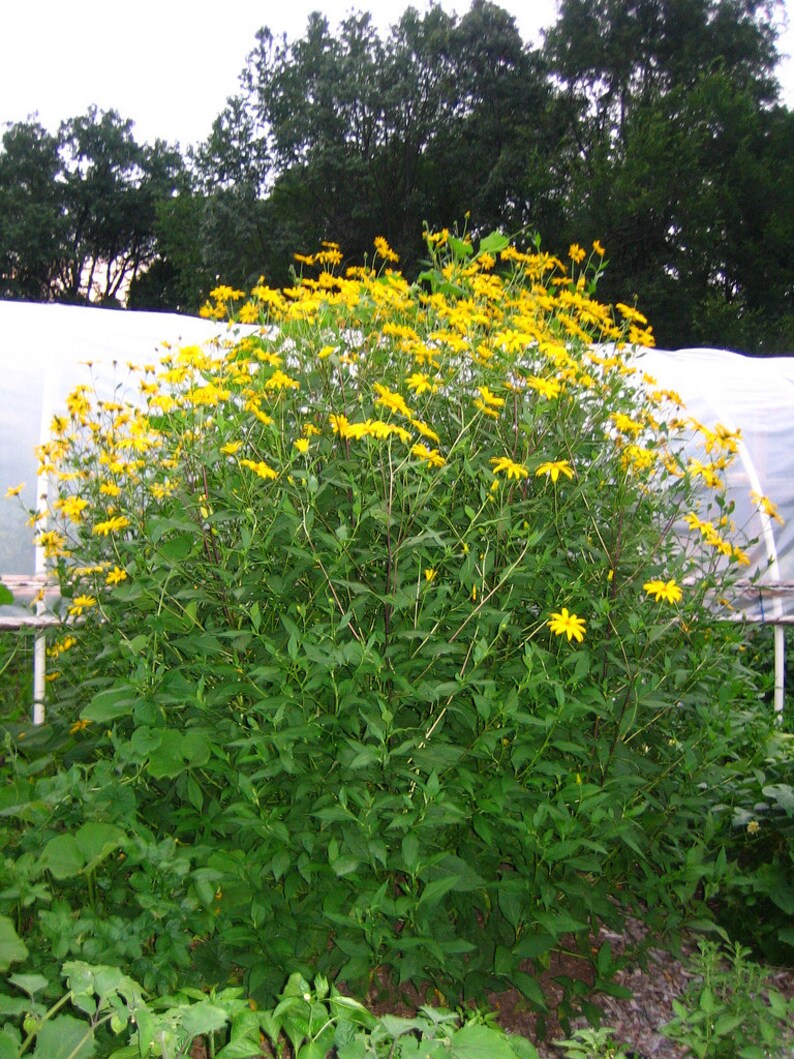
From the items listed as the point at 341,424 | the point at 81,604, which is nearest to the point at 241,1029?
the point at 341,424

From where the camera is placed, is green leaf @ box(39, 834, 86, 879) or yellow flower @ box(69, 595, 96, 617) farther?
yellow flower @ box(69, 595, 96, 617)

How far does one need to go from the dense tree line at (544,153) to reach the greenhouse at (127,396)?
44.0ft

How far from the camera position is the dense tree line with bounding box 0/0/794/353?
2056 centimetres

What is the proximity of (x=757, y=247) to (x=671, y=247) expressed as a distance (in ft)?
5.61

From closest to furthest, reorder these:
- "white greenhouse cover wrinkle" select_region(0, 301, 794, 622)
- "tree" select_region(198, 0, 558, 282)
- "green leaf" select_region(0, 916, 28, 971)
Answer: "green leaf" select_region(0, 916, 28, 971), "white greenhouse cover wrinkle" select_region(0, 301, 794, 622), "tree" select_region(198, 0, 558, 282)

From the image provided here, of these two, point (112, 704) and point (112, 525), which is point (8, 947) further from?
point (112, 525)

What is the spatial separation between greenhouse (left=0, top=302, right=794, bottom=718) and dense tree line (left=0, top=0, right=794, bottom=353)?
13.4 metres

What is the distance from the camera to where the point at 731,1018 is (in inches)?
84.4

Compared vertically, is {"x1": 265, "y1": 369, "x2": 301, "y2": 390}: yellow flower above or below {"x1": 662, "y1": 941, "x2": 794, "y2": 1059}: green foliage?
above

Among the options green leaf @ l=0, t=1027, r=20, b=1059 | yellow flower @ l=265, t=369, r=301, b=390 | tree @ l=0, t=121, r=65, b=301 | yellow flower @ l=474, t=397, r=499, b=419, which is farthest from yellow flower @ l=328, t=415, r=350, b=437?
tree @ l=0, t=121, r=65, b=301

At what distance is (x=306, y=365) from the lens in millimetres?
2672

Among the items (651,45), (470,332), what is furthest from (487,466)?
(651,45)

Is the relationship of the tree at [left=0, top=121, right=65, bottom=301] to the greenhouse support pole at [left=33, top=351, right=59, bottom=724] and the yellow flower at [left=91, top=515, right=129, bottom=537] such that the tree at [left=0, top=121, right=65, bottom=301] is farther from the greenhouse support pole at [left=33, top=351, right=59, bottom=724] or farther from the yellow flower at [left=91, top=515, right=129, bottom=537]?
the yellow flower at [left=91, top=515, right=129, bottom=537]

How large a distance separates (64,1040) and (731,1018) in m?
1.54
